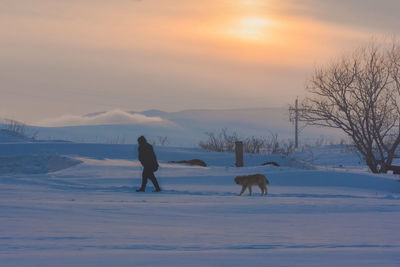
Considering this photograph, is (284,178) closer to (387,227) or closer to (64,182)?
(64,182)

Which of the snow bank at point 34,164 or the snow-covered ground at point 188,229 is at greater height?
the snow bank at point 34,164

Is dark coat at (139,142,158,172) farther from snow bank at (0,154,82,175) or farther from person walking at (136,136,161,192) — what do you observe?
snow bank at (0,154,82,175)

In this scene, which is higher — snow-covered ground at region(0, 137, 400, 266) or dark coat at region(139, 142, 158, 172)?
dark coat at region(139, 142, 158, 172)

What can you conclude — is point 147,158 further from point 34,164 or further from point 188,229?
point 34,164

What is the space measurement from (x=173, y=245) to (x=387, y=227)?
399 cm

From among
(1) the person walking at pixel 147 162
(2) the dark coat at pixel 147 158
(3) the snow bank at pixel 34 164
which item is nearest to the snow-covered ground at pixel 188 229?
(1) the person walking at pixel 147 162

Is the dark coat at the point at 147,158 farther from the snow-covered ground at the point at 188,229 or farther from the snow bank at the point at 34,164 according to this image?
the snow bank at the point at 34,164

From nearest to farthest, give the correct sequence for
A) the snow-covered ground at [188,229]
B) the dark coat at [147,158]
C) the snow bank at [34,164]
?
the snow-covered ground at [188,229] → the dark coat at [147,158] → the snow bank at [34,164]

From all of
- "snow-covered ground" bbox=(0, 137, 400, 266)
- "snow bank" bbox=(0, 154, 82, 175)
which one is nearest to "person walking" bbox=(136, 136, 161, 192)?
"snow-covered ground" bbox=(0, 137, 400, 266)

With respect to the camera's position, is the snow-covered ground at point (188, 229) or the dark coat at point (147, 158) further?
the dark coat at point (147, 158)

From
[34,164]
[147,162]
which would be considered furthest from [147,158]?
[34,164]

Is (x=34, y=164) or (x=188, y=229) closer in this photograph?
(x=188, y=229)

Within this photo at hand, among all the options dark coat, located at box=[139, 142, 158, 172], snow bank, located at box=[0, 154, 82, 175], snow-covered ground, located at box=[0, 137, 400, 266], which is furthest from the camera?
snow bank, located at box=[0, 154, 82, 175]

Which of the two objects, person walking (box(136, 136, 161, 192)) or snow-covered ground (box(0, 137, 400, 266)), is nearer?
snow-covered ground (box(0, 137, 400, 266))
